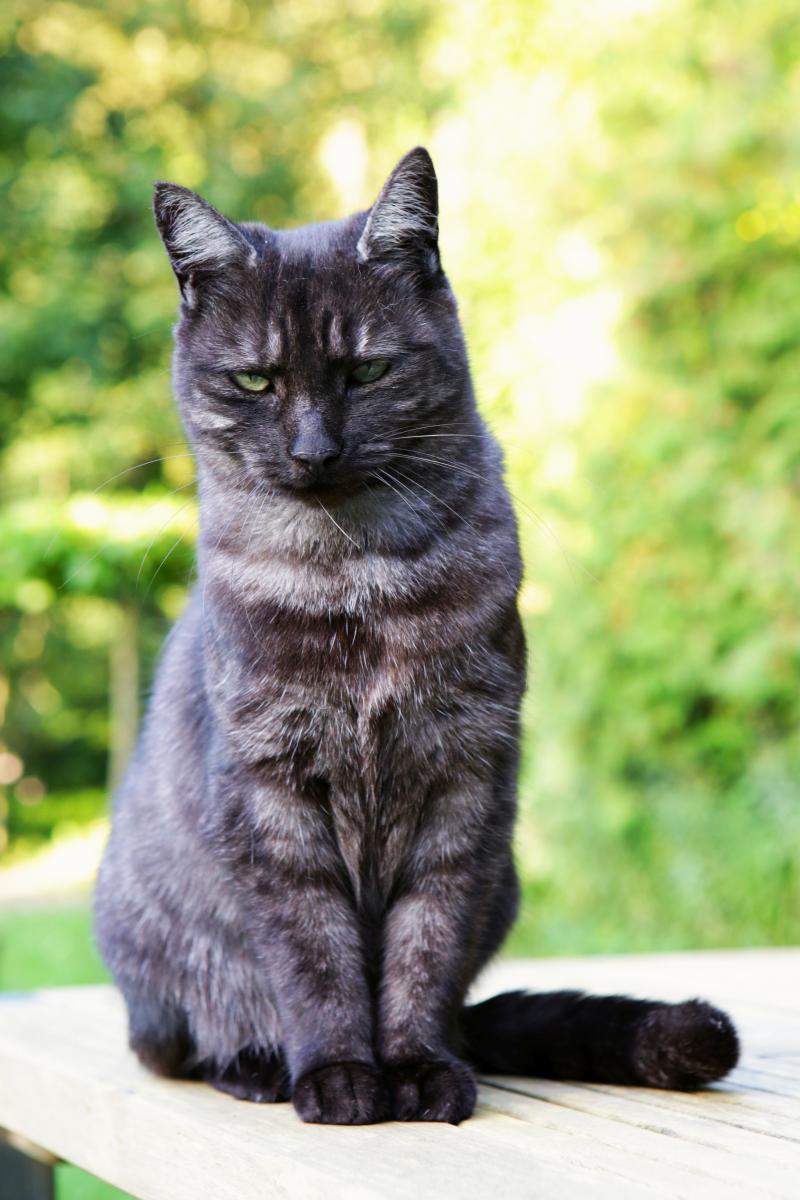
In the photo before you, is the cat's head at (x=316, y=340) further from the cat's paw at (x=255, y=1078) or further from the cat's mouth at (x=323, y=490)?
the cat's paw at (x=255, y=1078)

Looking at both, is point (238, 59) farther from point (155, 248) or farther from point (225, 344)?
point (225, 344)

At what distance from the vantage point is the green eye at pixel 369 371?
1.66m

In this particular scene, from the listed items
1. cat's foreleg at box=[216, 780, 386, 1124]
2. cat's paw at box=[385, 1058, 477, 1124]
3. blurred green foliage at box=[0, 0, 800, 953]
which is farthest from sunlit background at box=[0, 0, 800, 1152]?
cat's paw at box=[385, 1058, 477, 1124]

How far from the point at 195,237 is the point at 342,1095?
109cm

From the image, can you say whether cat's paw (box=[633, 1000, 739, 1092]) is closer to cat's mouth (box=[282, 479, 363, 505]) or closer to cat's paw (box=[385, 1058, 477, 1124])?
cat's paw (box=[385, 1058, 477, 1124])

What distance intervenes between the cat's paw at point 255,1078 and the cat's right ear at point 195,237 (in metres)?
1.04

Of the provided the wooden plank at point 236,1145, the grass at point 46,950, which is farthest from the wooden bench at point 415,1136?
the grass at point 46,950

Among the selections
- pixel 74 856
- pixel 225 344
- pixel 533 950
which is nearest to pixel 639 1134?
pixel 225 344

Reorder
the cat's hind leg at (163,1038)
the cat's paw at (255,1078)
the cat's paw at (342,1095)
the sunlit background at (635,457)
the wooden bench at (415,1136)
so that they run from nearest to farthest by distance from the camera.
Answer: the wooden bench at (415,1136) < the cat's paw at (342,1095) < the cat's paw at (255,1078) < the cat's hind leg at (163,1038) < the sunlit background at (635,457)

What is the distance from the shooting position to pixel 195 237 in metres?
1.75

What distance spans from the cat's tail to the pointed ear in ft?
3.36

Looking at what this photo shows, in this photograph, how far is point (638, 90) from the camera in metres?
Answer: 4.52

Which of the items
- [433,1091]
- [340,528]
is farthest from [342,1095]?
[340,528]

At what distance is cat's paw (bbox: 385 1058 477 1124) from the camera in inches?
61.3
